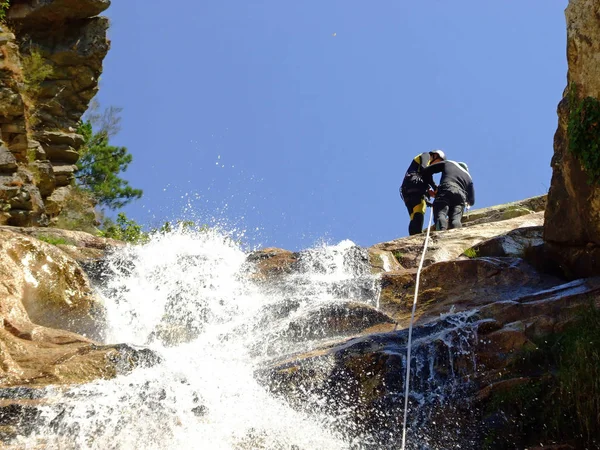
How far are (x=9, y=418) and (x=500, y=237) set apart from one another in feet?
28.2

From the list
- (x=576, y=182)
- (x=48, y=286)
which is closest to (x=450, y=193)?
(x=576, y=182)

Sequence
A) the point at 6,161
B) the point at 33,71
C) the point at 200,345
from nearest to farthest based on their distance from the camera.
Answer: the point at 200,345 → the point at 6,161 → the point at 33,71

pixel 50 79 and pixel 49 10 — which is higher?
pixel 49 10

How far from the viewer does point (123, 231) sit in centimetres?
2347

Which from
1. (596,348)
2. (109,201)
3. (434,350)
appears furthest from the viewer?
(109,201)

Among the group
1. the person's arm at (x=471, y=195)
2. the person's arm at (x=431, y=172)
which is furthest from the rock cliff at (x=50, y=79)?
the person's arm at (x=471, y=195)

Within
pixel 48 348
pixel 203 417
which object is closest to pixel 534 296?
pixel 203 417

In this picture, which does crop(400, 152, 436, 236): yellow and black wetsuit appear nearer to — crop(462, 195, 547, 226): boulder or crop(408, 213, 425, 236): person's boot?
crop(408, 213, 425, 236): person's boot

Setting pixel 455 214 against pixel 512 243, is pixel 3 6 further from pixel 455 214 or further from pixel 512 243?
pixel 512 243

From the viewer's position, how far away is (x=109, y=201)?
28.9 metres

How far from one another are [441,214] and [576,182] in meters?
6.68

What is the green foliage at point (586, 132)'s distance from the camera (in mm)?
9109

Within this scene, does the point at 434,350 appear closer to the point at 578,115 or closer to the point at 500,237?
the point at 578,115

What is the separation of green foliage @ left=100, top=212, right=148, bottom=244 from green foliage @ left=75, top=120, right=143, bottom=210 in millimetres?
2813
